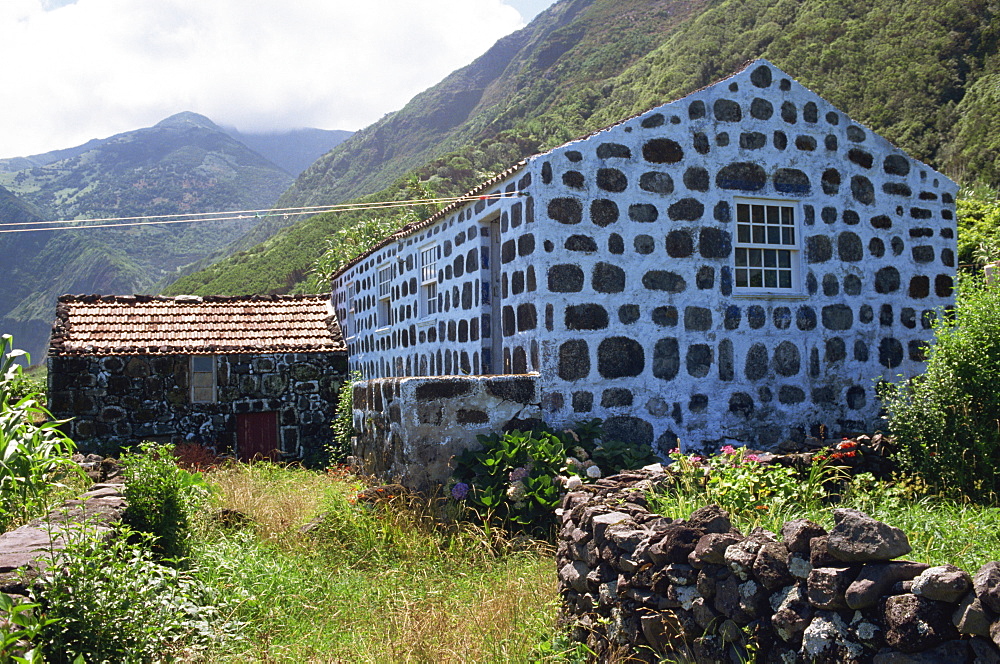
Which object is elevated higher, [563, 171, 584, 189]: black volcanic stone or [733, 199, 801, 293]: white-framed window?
[563, 171, 584, 189]: black volcanic stone

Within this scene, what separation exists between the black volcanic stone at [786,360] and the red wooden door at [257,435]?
8.83m

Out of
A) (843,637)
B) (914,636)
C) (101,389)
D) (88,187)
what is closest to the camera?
(914,636)

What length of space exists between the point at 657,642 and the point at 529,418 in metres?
4.78

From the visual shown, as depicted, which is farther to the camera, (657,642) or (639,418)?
(639,418)

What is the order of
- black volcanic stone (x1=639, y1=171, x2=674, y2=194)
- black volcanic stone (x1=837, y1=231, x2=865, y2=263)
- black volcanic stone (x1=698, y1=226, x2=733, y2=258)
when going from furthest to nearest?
black volcanic stone (x1=837, y1=231, x2=865, y2=263) < black volcanic stone (x1=698, y1=226, x2=733, y2=258) < black volcanic stone (x1=639, y1=171, x2=674, y2=194)

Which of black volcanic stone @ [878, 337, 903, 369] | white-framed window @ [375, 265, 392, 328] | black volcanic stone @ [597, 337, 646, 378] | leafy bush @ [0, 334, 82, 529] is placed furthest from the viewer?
white-framed window @ [375, 265, 392, 328]

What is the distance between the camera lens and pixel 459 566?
6980 mm

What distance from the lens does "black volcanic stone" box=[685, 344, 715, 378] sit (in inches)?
402

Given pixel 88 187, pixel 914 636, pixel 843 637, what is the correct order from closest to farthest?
pixel 914 636 < pixel 843 637 < pixel 88 187

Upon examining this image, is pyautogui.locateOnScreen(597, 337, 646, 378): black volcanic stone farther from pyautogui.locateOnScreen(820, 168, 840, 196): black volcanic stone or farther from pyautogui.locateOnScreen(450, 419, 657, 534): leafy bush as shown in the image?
pyautogui.locateOnScreen(820, 168, 840, 196): black volcanic stone

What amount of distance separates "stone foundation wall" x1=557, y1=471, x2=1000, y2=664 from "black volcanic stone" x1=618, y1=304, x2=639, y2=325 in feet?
14.7

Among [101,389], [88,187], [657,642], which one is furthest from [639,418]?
[88,187]

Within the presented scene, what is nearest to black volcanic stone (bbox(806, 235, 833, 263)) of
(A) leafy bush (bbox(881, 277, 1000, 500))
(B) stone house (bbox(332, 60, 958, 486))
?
(B) stone house (bbox(332, 60, 958, 486))

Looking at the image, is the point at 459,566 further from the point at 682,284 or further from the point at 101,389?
the point at 101,389
